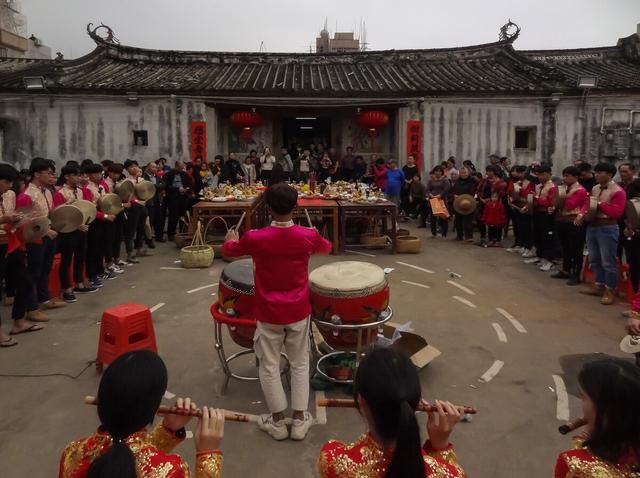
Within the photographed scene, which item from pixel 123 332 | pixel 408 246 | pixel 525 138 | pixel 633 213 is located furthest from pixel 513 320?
pixel 525 138

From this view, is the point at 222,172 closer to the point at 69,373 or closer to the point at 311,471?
the point at 69,373

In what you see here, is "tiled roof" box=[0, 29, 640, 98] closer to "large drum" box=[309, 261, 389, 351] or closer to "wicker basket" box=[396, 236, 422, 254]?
"wicker basket" box=[396, 236, 422, 254]

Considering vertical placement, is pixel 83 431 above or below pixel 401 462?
below

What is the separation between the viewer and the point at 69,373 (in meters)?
4.89

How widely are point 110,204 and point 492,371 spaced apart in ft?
19.4

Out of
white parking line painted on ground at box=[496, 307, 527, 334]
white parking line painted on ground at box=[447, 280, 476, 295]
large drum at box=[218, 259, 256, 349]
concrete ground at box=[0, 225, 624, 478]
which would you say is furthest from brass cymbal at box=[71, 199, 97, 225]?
white parking line painted on ground at box=[496, 307, 527, 334]

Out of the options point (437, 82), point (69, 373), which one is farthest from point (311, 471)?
point (437, 82)

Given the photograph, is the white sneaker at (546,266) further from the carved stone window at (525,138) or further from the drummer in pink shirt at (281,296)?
the carved stone window at (525,138)

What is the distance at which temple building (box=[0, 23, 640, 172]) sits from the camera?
1555cm

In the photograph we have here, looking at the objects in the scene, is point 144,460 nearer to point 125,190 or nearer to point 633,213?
point 633,213

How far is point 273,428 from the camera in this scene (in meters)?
3.77

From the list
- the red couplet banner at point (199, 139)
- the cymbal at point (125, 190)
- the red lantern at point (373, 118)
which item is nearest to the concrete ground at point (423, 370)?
the cymbal at point (125, 190)

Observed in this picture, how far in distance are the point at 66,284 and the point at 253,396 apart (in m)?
4.03

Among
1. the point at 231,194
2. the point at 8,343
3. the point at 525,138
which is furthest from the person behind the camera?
the point at 525,138
